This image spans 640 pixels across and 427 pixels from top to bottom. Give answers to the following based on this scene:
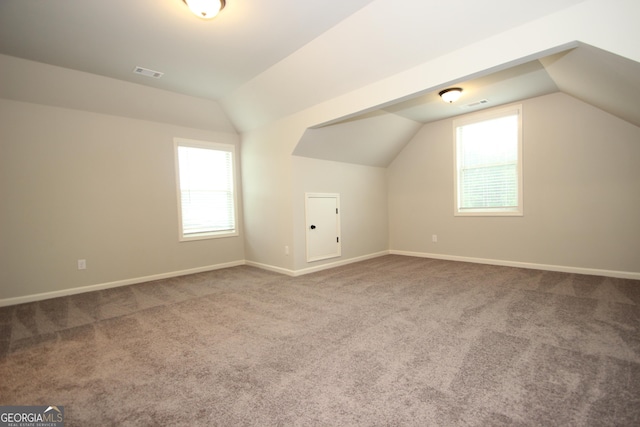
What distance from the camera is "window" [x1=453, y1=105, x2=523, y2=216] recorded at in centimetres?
463

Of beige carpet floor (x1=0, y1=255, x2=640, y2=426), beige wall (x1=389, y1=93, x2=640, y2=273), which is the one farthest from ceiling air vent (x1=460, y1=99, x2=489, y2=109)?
beige carpet floor (x1=0, y1=255, x2=640, y2=426)

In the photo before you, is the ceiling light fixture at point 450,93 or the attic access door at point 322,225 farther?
the attic access door at point 322,225

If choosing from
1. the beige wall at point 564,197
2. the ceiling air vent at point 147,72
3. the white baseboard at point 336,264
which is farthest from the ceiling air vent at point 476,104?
the ceiling air vent at point 147,72

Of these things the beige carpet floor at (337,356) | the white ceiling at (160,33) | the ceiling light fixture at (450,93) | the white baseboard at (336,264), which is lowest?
the beige carpet floor at (337,356)

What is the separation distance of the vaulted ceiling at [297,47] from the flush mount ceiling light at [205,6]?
0.17m

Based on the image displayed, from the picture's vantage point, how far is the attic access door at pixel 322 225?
4672 millimetres

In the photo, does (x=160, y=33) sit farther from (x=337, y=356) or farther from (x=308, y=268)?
(x=308, y=268)

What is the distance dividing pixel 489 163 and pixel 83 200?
20.9 feet

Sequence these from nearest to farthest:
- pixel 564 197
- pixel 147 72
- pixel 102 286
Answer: pixel 147 72, pixel 102 286, pixel 564 197

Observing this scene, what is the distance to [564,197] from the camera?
4.17m

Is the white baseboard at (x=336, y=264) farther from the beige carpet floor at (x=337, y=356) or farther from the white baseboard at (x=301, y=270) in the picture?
the beige carpet floor at (x=337, y=356)

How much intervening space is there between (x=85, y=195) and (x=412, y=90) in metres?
4.41

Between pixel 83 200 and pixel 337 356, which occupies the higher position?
pixel 83 200

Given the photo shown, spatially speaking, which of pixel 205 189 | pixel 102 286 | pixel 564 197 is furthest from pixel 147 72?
pixel 564 197
